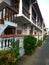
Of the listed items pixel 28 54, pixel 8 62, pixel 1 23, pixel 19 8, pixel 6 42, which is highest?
pixel 19 8

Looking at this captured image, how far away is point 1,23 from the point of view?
10641mm

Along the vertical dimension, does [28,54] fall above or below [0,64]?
below

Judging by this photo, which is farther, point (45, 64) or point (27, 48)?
point (27, 48)

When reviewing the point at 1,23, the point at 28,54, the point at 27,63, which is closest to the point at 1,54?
the point at 1,23

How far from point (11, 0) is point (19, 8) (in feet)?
8.37

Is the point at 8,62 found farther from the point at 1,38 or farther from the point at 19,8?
the point at 19,8

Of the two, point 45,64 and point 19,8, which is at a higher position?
point 19,8

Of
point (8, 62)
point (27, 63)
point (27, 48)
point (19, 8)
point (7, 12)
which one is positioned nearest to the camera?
point (8, 62)

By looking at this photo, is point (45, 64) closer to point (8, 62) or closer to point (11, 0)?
point (8, 62)

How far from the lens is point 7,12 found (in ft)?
44.7

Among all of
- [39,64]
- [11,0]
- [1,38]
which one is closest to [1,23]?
[1,38]

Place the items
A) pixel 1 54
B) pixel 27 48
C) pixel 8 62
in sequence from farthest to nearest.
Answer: pixel 27 48 < pixel 8 62 < pixel 1 54

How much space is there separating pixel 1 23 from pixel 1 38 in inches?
98.2

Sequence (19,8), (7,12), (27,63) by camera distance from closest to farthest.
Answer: (27,63) < (7,12) < (19,8)
